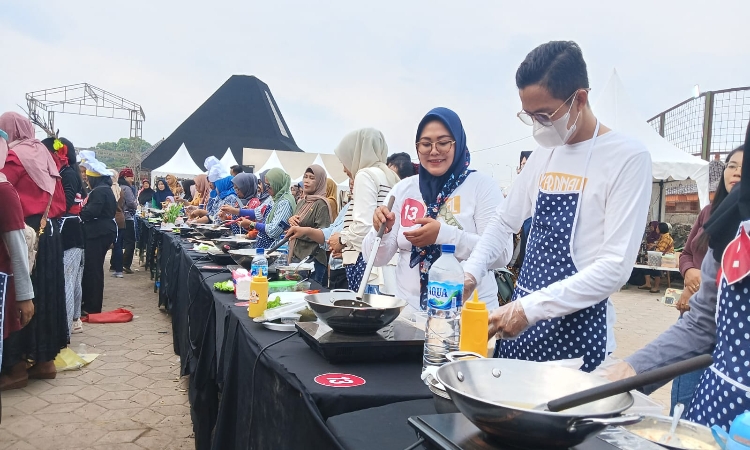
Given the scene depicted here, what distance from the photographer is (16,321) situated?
250cm

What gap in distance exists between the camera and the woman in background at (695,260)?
2162 millimetres

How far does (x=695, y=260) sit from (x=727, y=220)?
2.43m

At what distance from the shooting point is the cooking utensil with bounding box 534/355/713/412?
25.9 inches

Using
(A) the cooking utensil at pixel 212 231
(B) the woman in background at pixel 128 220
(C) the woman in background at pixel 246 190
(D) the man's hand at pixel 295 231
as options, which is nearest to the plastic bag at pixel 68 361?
(A) the cooking utensil at pixel 212 231

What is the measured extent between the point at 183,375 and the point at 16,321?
1.56 m

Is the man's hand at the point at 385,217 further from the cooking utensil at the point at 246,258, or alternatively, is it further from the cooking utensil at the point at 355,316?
the cooking utensil at the point at 246,258

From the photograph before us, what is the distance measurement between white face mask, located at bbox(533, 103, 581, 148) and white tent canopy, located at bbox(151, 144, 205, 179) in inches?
637

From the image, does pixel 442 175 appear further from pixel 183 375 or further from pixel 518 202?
pixel 183 375

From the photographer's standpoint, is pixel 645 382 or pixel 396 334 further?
pixel 396 334

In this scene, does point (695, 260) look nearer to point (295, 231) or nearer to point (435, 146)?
point (435, 146)

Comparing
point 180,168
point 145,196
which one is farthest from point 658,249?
point 180,168

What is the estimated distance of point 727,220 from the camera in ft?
3.80

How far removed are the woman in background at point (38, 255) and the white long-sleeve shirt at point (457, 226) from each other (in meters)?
2.73

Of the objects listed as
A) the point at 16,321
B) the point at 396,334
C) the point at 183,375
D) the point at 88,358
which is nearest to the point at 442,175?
the point at 396,334
